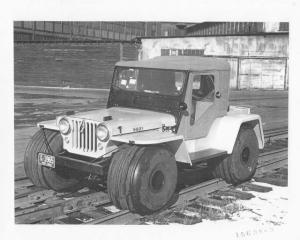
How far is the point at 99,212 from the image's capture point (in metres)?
5.75

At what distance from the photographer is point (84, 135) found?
18.9 feet

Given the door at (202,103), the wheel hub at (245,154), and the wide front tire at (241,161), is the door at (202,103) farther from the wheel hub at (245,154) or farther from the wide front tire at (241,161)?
the wheel hub at (245,154)

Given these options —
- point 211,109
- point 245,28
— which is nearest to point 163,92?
point 211,109

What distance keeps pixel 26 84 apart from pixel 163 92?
2023cm

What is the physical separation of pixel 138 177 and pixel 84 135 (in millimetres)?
1005

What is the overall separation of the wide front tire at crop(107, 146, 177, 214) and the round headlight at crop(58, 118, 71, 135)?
88 centimetres

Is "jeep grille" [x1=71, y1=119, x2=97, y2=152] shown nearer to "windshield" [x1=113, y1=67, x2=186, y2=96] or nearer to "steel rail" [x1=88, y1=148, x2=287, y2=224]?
"steel rail" [x1=88, y1=148, x2=287, y2=224]

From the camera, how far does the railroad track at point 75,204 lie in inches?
216

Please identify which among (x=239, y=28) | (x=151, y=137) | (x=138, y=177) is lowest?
(x=138, y=177)

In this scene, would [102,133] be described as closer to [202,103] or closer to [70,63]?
[202,103]

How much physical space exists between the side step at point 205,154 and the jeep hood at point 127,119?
1.84 feet

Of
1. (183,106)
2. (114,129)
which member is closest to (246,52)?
(183,106)
